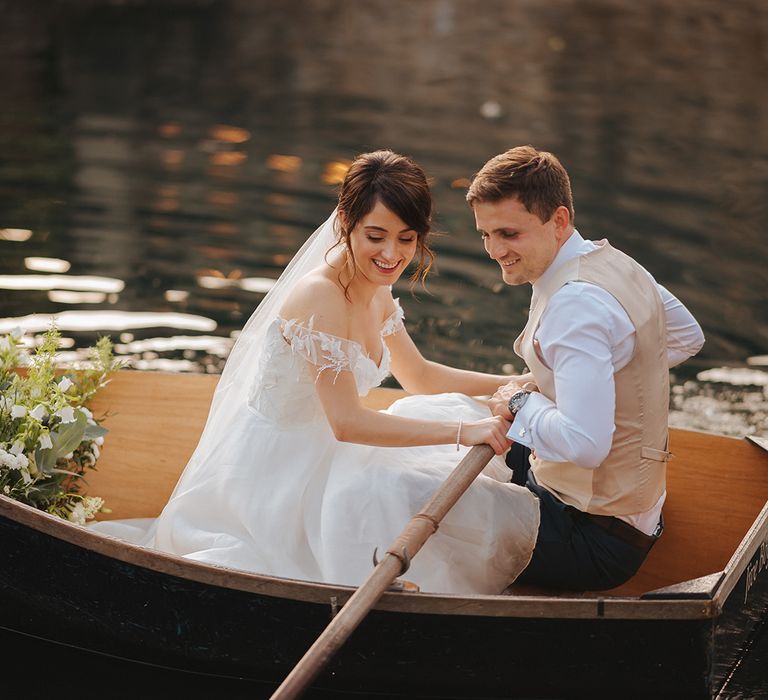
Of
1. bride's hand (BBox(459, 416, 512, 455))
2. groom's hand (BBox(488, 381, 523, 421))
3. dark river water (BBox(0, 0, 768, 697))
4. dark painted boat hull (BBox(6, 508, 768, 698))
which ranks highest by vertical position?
dark river water (BBox(0, 0, 768, 697))

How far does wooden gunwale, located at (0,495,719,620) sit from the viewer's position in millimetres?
2961

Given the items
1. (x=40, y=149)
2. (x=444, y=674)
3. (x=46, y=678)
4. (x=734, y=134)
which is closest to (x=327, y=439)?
(x=444, y=674)

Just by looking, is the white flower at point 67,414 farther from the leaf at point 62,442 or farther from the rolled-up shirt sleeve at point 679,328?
the rolled-up shirt sleeve at point 679,328

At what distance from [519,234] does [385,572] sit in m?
0.93

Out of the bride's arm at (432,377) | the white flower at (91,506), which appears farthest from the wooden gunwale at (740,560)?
the white flower at (91,506)

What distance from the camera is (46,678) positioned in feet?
11.8

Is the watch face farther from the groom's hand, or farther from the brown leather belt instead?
the brown leather belt

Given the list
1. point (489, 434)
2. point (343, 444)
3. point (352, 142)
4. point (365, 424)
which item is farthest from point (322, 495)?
point (352, 142)

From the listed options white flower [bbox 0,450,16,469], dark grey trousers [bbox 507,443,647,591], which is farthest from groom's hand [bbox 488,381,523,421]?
white flower [bbox 0,450,16,469]

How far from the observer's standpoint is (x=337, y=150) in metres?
10.6

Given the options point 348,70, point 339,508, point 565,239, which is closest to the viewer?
point 565,239

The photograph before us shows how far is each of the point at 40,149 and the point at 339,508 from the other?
7.77m

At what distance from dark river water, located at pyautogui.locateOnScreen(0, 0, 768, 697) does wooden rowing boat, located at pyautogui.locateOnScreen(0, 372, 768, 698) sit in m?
2.66

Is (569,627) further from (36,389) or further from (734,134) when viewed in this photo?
(734,134)
